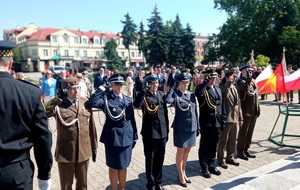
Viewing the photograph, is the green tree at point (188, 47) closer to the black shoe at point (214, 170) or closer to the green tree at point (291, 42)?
the green tree at point (291, 42)

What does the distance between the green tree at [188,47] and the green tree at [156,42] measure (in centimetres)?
465

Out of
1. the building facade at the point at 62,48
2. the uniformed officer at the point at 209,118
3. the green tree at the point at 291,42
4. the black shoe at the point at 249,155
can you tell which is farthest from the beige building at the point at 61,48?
the uniformed officer at the point at 209,118

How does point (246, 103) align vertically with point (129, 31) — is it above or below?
below

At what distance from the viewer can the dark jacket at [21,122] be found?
2.30m

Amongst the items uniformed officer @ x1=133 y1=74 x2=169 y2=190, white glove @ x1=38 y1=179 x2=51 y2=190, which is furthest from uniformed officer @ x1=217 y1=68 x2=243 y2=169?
white glove @ x1=38 y1=179 x2=51 y2=190

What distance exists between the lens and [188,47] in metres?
44.4

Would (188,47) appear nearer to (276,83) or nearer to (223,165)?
(276,83)

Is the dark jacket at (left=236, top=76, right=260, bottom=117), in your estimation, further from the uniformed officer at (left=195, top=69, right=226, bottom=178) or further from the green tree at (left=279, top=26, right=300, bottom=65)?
the green tree at (left=279, top=26, right=300, bottom=65)

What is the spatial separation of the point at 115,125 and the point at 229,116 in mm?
2645

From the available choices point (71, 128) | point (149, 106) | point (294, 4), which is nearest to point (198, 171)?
point (149, 106)

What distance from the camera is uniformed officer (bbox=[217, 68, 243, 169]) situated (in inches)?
225

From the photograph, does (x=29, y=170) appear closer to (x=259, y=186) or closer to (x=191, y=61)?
(x=259, y=186)

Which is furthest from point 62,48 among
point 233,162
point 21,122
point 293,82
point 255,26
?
point 21,122

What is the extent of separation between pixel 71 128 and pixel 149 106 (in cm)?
131
